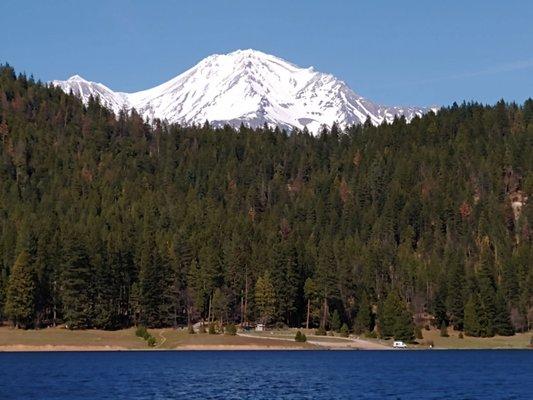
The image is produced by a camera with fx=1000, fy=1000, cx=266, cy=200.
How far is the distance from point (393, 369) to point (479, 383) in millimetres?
19900

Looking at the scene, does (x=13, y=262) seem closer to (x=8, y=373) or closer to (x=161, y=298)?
(x=161, y=298)

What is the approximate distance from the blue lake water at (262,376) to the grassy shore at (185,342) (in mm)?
11215

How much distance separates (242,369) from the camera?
115 meters

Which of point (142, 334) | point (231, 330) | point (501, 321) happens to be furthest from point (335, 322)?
point (142, 334)

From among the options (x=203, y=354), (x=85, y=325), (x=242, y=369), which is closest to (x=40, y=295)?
(x=85, y=325)

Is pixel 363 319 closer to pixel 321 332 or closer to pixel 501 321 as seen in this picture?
pixel 321 332

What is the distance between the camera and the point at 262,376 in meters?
105

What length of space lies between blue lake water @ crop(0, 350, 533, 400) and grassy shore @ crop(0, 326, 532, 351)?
36.8 feet

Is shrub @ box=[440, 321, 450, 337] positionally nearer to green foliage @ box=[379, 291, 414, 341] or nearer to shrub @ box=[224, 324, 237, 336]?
green foliage @ box=[379, 291, 414, 341]

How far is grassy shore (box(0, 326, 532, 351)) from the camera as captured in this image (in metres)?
159

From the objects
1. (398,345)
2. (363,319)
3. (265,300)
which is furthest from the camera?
(363,319)

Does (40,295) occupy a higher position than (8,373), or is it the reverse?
(40,295)

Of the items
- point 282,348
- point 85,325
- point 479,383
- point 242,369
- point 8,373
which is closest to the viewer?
point 479,383

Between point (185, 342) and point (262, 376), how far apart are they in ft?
202
